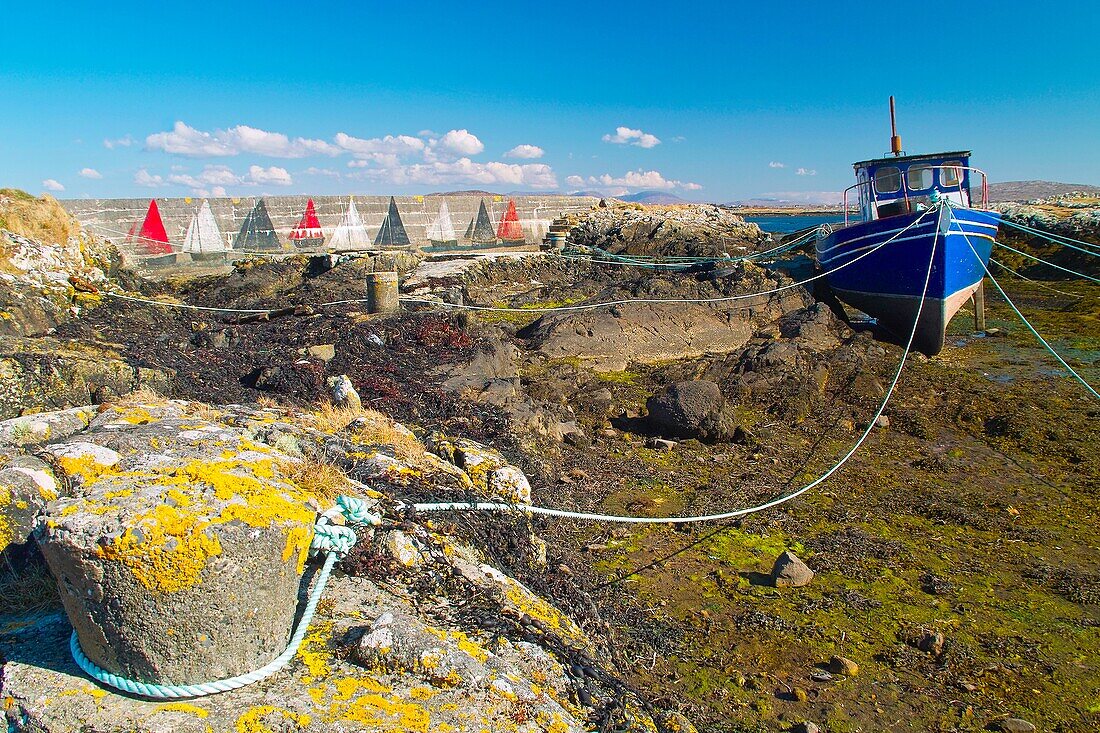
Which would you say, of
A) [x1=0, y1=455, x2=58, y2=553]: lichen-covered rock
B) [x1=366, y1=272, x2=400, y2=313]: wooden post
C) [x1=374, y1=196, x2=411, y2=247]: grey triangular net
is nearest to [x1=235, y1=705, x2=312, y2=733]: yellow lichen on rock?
[x1=0, y1=455, x2=58, y2=553]: lichen-covered rock

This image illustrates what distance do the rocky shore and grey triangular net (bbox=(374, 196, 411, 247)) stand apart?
1090 centimetres

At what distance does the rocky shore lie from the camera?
2398mm

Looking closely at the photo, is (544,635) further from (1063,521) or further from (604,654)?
(1063,521)

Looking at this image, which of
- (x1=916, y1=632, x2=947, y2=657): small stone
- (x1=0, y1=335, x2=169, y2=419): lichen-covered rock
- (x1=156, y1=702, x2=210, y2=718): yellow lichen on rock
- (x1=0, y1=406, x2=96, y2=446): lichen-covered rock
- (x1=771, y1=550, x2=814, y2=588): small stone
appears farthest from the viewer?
(x1=0, y1=335, x2=169, y2=419): lichen-covered rock

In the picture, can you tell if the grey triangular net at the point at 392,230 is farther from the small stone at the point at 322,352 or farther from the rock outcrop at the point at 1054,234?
the rock outcrop at the point at 1054,234

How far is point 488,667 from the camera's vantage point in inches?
113

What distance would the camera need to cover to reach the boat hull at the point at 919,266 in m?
13.5

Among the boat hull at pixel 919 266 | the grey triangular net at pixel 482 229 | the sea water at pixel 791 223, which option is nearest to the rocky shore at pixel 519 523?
the boat hull at pixel 919 266

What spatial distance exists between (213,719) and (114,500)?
0.81m

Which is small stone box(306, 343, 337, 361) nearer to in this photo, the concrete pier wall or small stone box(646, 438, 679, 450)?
small stone box(646, 438, 679, 450)

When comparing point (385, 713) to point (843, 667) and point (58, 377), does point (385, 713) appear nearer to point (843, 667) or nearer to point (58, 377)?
point (843, 667)

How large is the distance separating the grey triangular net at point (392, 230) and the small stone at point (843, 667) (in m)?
21.3

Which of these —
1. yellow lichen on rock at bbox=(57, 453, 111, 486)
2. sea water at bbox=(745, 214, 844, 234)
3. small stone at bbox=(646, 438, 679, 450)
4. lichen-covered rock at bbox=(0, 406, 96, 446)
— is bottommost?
small stone at bbox=(646, 438, 679, 450)

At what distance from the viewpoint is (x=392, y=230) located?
77.5 feet
